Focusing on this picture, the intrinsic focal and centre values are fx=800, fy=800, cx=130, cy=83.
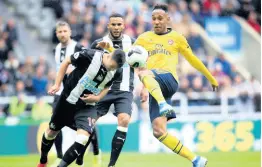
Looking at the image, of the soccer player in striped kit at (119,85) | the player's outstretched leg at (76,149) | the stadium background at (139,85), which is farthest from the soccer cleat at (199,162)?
the stadium background at (139,85)

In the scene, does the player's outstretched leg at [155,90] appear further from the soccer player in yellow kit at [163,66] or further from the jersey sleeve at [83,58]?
the jersey sleeve at [83,58]

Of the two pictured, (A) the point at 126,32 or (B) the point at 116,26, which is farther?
(A) the point at 126,32

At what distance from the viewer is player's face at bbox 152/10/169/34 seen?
40.1 ft

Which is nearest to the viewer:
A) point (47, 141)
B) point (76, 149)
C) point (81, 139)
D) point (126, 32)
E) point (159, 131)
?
point (76, 149)

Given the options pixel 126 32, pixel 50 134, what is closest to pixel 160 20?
pixel 50 134

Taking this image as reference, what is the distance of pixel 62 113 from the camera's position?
38.1 ft

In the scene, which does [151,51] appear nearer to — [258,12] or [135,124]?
[135,124]

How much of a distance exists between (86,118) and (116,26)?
2233 millimetres

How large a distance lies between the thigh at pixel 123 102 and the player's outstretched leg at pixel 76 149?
150 cm

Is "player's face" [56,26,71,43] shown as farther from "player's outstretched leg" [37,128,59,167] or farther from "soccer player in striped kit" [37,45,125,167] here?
"soccer player in striped kit" [37,45,125,167]

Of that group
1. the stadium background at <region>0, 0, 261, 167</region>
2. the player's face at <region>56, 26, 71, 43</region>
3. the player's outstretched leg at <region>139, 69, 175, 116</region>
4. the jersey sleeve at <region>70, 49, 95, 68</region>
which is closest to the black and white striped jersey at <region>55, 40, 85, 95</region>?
the player's face at <region>56, 26, 71, 43</region>

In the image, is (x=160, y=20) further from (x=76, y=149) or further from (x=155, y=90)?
(x=76, y=149)

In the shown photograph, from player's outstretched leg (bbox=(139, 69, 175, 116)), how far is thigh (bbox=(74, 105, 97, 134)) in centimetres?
93

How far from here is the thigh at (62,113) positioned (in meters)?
11.6
